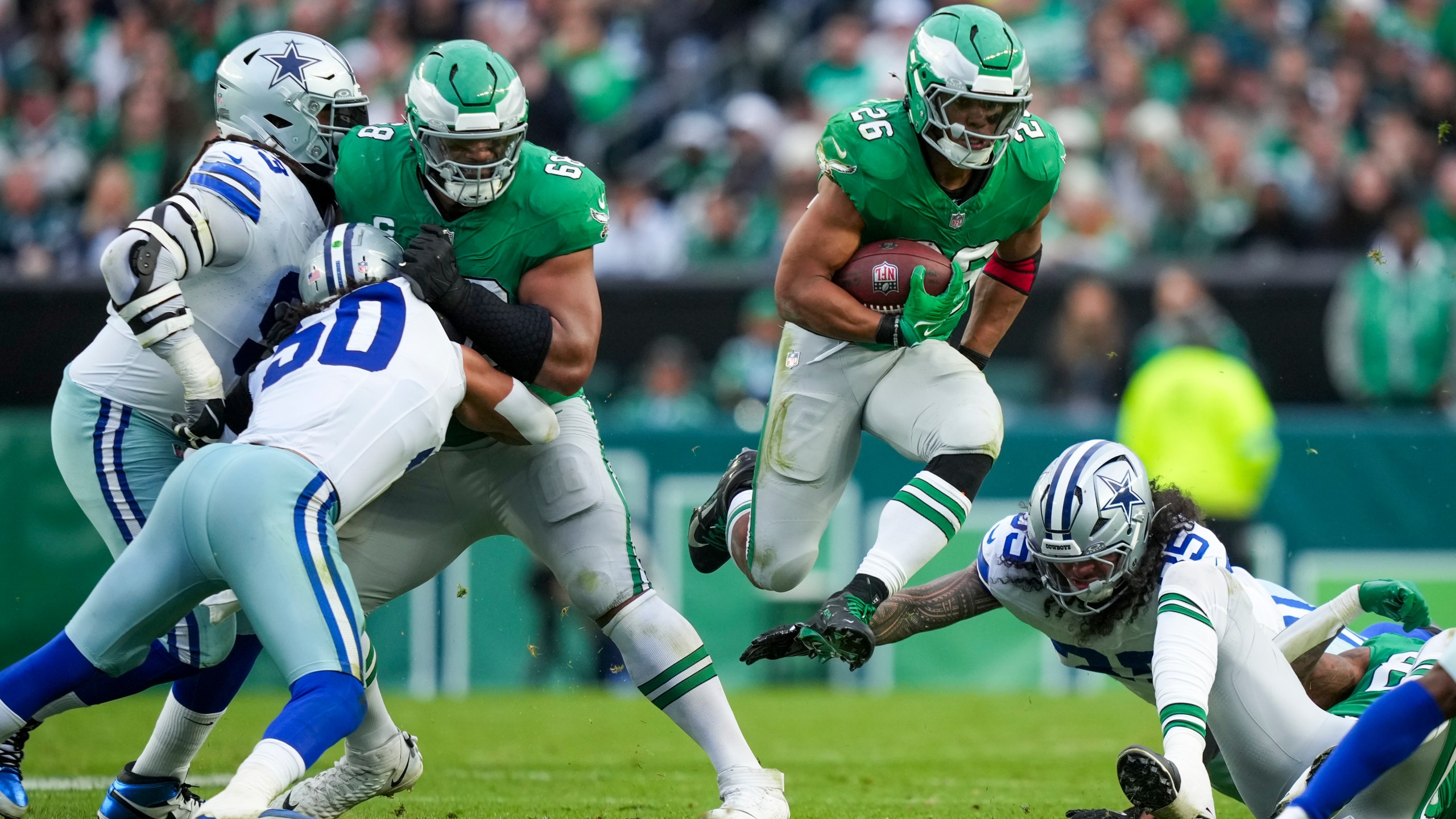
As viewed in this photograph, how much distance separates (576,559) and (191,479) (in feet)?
4.65

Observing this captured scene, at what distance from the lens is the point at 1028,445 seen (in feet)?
33.6

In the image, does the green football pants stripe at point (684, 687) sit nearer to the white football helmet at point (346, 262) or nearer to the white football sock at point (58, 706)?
the white football helmet at point (346, 262)

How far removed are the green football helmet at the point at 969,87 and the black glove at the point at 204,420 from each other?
2313mm

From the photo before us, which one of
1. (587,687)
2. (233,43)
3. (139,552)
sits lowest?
(587,687)

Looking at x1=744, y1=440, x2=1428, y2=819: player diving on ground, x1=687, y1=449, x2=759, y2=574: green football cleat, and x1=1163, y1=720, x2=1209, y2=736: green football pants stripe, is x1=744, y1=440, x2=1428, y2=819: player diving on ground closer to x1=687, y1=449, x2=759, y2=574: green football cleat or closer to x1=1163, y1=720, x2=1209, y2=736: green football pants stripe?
x1=1163, y1=720, x2=1209, y2=736: green football pants stripe

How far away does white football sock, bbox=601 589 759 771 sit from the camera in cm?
525

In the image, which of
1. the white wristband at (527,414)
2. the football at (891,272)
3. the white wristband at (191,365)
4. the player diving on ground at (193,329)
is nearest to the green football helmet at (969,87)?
the football at (891,272)

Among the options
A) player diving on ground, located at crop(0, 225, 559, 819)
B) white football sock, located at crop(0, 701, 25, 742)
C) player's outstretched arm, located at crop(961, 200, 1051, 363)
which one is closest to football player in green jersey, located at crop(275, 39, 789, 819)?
player diving on ground, located at crop(0, 225, 559, 819)

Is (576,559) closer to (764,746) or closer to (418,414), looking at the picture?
(418,414)

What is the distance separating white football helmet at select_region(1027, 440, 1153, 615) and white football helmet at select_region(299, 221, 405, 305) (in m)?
1.97

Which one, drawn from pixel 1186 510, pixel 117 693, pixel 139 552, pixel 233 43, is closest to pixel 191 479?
pixel 139 552

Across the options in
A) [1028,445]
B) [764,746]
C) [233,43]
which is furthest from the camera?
[233,43]

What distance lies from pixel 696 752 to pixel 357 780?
131 inches

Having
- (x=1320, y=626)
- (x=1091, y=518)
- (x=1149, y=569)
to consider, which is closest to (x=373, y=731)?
(x=1091, y=518)
